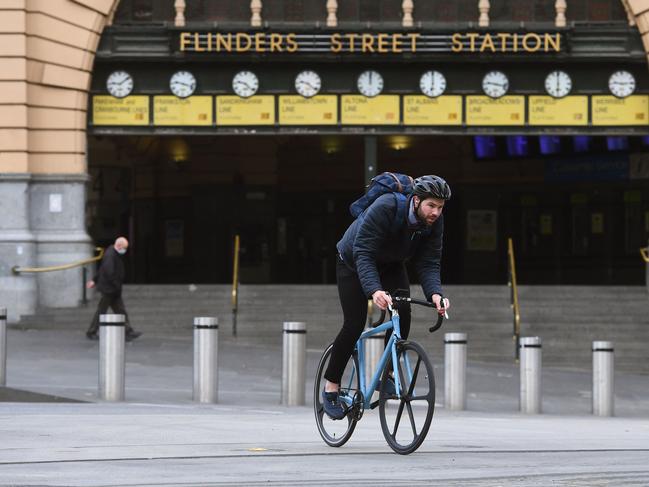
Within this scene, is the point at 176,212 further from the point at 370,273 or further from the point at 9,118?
the point at 370,273

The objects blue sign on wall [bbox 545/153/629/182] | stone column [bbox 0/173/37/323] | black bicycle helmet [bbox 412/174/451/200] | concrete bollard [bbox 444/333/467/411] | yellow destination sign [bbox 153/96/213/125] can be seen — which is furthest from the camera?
blue sign on wall [bbox 545/153/629/182]

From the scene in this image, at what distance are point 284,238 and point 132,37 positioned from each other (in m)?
13.3

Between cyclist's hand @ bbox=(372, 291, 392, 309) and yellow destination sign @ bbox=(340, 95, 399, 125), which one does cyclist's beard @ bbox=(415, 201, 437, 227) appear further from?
yellow destination sign @ bbox=(340, 95, 399, 125)

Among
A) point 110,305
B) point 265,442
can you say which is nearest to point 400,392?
point 265,442

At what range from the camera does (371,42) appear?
26203 millimetres

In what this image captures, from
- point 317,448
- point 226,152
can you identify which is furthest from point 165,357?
point 226,152

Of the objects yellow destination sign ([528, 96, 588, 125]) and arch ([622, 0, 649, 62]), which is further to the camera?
yellow destination sign ([528, 96, 588, 125])

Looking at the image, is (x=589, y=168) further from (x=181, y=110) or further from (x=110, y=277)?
(x=110, y=277)

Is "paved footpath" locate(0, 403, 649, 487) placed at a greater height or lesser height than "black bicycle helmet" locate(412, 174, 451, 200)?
lesser

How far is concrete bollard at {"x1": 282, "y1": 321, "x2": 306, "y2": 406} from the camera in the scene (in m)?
14.7

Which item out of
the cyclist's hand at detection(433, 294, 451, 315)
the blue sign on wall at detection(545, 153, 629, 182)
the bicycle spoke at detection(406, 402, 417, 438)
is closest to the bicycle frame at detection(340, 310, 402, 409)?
the bicycle spoke at detection(406, 402, 417, 438)

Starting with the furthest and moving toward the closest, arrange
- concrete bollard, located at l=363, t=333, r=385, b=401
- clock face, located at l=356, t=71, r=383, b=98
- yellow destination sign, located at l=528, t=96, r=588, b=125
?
1. yellow destination sign, located at l=528, t=96, r=588, b=125
2. clock face, located at l=356, t=71, r=383, b=98
3. concrete bollard, located at l=363, t=333, r=385, b=401

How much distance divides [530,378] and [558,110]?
12304 millimetres

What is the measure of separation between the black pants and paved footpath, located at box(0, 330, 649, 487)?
25.7 inches
